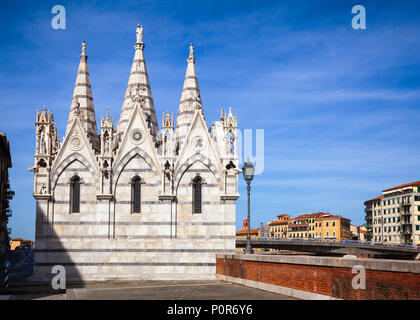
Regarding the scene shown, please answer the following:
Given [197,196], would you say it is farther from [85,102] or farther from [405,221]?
[405,221]

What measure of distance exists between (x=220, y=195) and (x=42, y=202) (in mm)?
10331

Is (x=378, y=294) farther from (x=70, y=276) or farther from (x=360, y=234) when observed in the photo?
(x=360, y=234)

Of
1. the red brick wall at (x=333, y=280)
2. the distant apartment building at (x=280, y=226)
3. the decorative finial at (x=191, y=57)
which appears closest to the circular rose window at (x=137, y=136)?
the decorative finial at (x=191, y=57)

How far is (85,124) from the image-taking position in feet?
110

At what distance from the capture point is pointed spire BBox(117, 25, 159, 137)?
3328 cm

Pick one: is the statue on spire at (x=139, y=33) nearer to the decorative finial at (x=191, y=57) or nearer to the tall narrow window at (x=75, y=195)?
the decorative finial at (x=191, y=57)

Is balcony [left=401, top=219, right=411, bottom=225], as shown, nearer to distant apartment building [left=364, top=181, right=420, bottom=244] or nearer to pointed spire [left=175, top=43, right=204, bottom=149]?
distant apartment building [left=364, top=181, right=420, bottom=244]

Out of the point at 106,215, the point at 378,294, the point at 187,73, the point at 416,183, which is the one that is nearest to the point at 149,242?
the point at 106,215

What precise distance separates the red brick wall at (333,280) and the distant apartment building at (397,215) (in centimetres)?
8535

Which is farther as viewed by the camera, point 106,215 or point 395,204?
point 395,204

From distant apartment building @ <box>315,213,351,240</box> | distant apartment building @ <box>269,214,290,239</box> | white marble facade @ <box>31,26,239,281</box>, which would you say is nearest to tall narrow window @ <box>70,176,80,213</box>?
white marble facade @ <box>31,26,239,281</box>

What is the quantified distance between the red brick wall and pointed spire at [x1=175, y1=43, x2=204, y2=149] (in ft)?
42.6

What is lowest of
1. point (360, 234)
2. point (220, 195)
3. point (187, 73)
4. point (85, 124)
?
point (360, 234)
